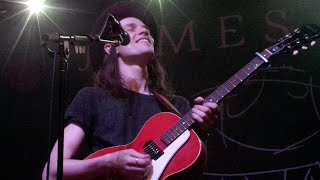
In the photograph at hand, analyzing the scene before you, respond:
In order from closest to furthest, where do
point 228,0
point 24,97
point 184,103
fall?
point 184,103
point 228,0
point 24,97

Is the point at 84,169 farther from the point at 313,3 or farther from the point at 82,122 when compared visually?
the point at 313,3

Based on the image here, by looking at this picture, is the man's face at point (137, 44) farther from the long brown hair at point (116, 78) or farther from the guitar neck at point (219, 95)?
the guitar neck at point (219, 95)

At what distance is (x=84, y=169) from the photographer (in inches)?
82.2

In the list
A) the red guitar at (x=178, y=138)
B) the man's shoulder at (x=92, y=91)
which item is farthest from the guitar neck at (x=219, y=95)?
the man's shoulder at (x=92, y=91)

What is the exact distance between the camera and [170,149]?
6.85ft

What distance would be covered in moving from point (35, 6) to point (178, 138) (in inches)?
88.8

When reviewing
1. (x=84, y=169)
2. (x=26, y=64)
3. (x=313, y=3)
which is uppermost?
(x=313, y=3)

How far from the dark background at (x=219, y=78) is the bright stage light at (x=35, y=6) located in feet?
0.20

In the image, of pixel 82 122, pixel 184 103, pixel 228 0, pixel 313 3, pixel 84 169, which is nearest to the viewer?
pixel 84 169

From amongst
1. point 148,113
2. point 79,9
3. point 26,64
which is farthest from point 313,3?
point 26,64

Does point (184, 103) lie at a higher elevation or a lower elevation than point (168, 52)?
lower

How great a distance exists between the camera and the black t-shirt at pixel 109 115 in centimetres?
226

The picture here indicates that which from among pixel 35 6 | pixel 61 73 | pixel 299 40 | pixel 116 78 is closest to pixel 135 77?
pixel 116 78

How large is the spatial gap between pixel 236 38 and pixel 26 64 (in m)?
1.91
